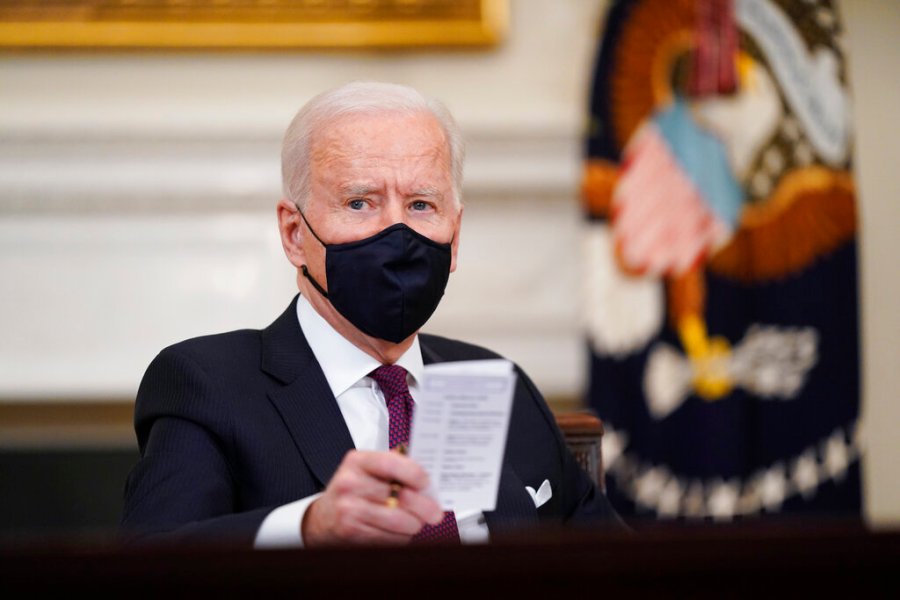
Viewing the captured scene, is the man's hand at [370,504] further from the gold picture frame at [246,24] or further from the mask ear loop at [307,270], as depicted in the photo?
the gold picture frame at [246,24]

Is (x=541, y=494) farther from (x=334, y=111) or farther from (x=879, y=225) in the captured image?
(x=879, y=225)

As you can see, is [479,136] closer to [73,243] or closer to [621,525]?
[73,243]

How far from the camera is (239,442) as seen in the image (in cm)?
188

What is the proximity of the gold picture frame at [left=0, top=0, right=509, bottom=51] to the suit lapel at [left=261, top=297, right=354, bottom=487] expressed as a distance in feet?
7.64

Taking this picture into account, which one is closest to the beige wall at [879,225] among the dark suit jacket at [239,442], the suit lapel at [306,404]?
the dark suit jacket at [239,442]

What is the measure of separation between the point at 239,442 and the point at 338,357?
30 centimetres

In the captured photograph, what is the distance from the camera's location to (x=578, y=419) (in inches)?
94.8

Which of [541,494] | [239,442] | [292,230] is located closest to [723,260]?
[541,494]

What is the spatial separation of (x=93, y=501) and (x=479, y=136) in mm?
2127

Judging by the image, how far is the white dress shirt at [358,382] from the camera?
6.52 feet

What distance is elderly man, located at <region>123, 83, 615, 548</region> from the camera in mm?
1863

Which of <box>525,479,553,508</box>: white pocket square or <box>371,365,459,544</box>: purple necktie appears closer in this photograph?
<box>371,365,459,544</box>: purple necktie

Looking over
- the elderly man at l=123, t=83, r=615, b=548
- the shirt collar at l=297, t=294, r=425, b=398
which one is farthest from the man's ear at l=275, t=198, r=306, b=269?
the shirt collar at l=297, t=294, r=425, b=398

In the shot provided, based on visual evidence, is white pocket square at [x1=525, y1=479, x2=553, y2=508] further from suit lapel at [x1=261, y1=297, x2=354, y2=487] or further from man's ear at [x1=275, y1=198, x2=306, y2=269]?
man's ear at [x1=275, y1=198, x2=306, y2=269]
